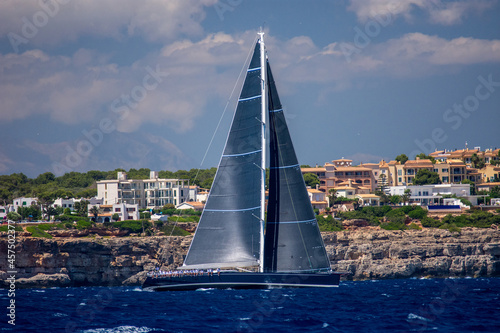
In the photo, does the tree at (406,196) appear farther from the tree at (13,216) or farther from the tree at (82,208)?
the tree at (13,216)

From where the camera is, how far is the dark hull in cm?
3972

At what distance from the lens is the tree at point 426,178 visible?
10362cm

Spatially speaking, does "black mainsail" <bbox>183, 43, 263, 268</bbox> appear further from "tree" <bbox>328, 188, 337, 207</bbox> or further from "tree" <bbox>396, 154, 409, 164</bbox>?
"tree" <bbox>396, 154, 409, 164</bbox>

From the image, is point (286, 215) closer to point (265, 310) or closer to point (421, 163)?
point (265, 310)

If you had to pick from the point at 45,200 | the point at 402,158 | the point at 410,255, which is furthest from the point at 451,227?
the point at 402,158

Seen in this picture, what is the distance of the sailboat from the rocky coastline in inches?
615

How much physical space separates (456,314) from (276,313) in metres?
9.06

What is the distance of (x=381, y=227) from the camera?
69.1 m

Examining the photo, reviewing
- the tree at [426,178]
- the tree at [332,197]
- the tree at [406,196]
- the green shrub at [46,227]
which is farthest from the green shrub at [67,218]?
the tree at [426,178]

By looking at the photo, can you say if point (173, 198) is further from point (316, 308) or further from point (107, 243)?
point (316, 308)

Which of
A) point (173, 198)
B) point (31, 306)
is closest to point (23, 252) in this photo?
point (31, 306)

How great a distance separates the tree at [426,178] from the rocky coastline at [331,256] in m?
40.8

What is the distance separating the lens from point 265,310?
3388 centimetres

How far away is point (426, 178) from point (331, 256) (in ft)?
162
